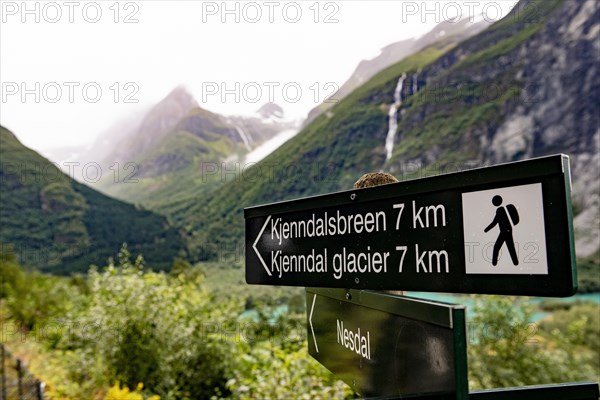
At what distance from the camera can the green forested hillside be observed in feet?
186

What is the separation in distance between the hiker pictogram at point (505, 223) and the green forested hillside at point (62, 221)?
2164 inches

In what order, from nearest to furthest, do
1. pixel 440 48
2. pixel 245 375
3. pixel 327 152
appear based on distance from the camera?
pixel 245 375 → pixel 327 152 → pixel 440 48

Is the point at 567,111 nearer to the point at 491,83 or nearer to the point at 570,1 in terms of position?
the point at 491,83

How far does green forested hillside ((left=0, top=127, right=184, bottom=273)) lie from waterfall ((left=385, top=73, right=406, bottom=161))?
3085 cm

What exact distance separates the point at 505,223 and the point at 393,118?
80514 millimetres

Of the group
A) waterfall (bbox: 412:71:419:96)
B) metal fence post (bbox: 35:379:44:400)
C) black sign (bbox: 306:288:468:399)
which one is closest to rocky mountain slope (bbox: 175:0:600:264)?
waterfall (bbox: 412:71:419:96)

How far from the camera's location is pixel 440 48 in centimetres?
10888

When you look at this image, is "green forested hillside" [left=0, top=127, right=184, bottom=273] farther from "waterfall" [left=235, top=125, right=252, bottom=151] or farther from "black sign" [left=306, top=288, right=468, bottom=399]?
"black sign" [left=306, top=288, right=468, bottom=399]

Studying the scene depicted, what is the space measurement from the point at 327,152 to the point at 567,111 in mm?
36508

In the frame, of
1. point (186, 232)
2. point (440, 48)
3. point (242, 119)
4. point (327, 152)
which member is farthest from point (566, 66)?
point (242, 119)

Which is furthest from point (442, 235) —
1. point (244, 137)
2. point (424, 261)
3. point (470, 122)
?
point (244, 137)

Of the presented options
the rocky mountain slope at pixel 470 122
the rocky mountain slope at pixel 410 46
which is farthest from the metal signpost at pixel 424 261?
the rocky mountain slope at pixel 410 46

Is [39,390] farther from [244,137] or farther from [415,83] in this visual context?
[244,137]

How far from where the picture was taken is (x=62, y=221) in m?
61.0
